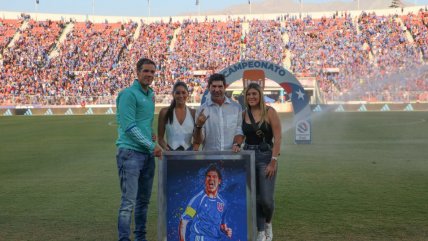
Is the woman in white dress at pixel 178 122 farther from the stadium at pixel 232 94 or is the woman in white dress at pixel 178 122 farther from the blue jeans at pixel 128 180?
the stadium at pixel 232 94

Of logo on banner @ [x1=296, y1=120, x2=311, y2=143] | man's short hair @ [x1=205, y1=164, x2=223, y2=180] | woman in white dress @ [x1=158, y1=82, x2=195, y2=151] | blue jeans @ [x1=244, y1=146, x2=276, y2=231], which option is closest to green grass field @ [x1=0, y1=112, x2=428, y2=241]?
logo on banner @ [x1=296, y1=120, x2=311, y2=143]

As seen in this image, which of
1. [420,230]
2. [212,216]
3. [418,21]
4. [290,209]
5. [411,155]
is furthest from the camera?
[418,21]

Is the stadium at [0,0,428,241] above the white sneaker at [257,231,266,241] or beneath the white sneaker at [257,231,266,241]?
above

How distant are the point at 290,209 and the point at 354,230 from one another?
165 cm

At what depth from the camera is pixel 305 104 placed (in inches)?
846

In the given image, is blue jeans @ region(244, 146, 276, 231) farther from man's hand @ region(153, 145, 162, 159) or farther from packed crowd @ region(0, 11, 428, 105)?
packed crowd @ region(0, 11, 428, 105)

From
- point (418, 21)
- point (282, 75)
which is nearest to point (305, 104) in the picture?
Answer: point (282, 75)

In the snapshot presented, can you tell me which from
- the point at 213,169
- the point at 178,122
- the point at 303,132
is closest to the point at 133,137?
the point at 178,122

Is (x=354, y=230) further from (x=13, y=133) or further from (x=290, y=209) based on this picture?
(x=13, y=133)

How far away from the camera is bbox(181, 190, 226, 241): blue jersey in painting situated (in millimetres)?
6426

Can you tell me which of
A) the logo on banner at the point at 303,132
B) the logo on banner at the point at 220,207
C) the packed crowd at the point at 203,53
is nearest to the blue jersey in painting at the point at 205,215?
the logo on banner at the point at 220,207

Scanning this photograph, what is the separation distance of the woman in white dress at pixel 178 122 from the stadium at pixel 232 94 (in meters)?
1.56

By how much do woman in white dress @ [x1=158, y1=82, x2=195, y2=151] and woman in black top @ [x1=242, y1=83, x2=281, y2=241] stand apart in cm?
63

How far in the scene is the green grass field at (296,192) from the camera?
322 inches
